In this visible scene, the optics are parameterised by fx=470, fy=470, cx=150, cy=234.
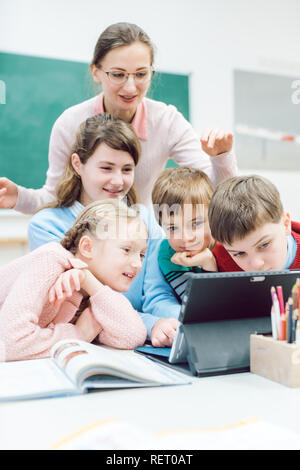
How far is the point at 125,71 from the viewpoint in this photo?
4.57 ft

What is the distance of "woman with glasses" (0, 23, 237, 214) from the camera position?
1.38 m

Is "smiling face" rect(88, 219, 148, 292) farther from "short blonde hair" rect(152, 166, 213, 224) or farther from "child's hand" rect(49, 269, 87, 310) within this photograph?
"short blonde hair" rect(152, 166, 213, 224)

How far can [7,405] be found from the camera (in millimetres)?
584

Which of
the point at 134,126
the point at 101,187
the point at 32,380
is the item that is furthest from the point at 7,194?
the point at 32,380

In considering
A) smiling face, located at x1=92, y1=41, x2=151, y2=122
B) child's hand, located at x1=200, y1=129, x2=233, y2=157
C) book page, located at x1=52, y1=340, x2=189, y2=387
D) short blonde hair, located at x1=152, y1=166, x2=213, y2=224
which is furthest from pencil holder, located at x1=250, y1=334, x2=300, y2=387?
smiling face, located at x1=92, y1=41, x2=151, y2=122

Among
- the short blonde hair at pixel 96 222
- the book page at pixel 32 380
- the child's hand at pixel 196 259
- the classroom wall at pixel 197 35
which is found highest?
the classroom wall at pixel 197 35

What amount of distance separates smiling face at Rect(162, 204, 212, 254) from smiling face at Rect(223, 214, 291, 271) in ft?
0.45

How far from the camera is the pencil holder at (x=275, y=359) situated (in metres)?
0.65

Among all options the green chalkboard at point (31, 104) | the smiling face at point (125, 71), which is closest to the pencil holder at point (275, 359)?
the smiling face at point (125, 71)

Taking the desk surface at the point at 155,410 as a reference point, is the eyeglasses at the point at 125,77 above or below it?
above

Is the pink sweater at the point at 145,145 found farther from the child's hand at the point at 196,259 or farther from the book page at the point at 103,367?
the book page at the point at 103,367

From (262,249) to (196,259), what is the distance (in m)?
0.16

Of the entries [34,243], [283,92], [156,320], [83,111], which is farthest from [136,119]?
[283,92]

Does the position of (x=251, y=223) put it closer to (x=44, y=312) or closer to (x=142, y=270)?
(x=142, y=270)
